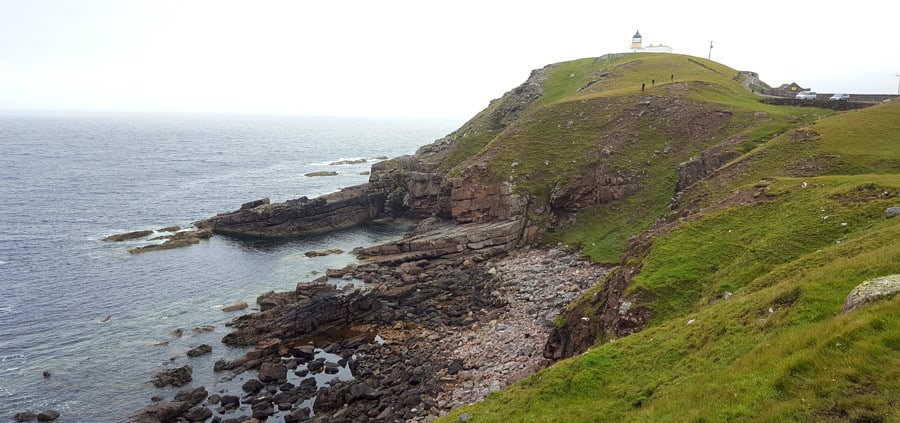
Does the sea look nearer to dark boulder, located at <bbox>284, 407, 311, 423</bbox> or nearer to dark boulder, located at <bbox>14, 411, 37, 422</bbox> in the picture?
dark boulder, located at <bbox>14, 411, 37, 422</bbox>

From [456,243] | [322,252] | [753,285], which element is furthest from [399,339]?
[322,252]

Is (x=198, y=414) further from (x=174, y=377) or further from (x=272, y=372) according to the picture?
(x=272, y=372)

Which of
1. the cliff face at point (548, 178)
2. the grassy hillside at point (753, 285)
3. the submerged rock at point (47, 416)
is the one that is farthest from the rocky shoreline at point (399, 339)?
the grassy hillside at point (753, 285)

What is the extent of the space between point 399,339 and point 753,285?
28381 mm

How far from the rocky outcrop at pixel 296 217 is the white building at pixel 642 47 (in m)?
76.6

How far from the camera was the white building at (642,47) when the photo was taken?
410 ft

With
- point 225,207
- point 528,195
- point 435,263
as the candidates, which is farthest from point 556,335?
point 225,207

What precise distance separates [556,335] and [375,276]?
30.0 m

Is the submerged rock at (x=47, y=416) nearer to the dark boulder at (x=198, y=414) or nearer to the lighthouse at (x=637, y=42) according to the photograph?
the dark boulder at (x=198, y=414)

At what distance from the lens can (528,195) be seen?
69.5 meters

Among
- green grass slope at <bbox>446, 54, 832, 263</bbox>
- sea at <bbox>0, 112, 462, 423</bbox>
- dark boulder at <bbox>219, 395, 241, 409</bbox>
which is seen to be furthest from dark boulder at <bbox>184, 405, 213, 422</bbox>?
green grass slope at <bbox>446, 54, 832, 263</bbox>

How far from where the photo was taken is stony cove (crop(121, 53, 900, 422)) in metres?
16.9

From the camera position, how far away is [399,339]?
45000 millimetres

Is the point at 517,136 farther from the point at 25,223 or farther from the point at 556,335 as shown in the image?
the point at 25,223
